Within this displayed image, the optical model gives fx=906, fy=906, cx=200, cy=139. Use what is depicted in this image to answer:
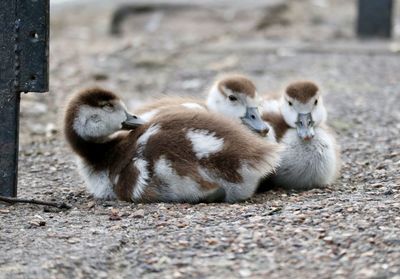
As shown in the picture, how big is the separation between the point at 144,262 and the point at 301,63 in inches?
272

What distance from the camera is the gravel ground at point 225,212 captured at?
3590mm

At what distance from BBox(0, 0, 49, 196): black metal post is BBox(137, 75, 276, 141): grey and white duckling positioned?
2.66 feet

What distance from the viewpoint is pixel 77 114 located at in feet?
16.2

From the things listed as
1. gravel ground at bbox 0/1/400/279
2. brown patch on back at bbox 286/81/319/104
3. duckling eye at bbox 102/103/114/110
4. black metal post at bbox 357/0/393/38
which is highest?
black metal post at bbox 357/0/393/38

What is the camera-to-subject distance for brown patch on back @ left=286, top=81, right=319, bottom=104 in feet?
17.7

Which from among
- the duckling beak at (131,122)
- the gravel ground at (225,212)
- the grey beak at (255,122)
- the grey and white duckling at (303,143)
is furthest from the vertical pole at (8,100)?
the grey and white duckling at (303,143)

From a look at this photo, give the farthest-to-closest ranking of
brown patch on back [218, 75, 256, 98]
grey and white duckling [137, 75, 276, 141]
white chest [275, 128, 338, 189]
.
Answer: brown patch on back [218, 75, 256, 98], grey and white duckling [137, 75, 276, 141], white chest [275, 128, 338, 189]

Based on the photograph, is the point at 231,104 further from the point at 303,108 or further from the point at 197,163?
the point at 197,163

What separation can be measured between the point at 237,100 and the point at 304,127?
548 mm

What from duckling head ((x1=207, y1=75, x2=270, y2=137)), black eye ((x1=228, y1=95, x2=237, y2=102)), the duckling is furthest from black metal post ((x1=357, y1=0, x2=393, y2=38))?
the duckling

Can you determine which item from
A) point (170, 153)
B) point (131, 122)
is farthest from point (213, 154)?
point (131, 122)

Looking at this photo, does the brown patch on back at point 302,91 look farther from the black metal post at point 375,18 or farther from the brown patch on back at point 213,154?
the black metal post at point 375,18

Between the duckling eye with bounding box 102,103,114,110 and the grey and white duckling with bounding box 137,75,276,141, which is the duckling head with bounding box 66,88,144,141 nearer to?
the duckling eye with bounding box 102,103,114,110

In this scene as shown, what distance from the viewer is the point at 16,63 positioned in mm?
4766
